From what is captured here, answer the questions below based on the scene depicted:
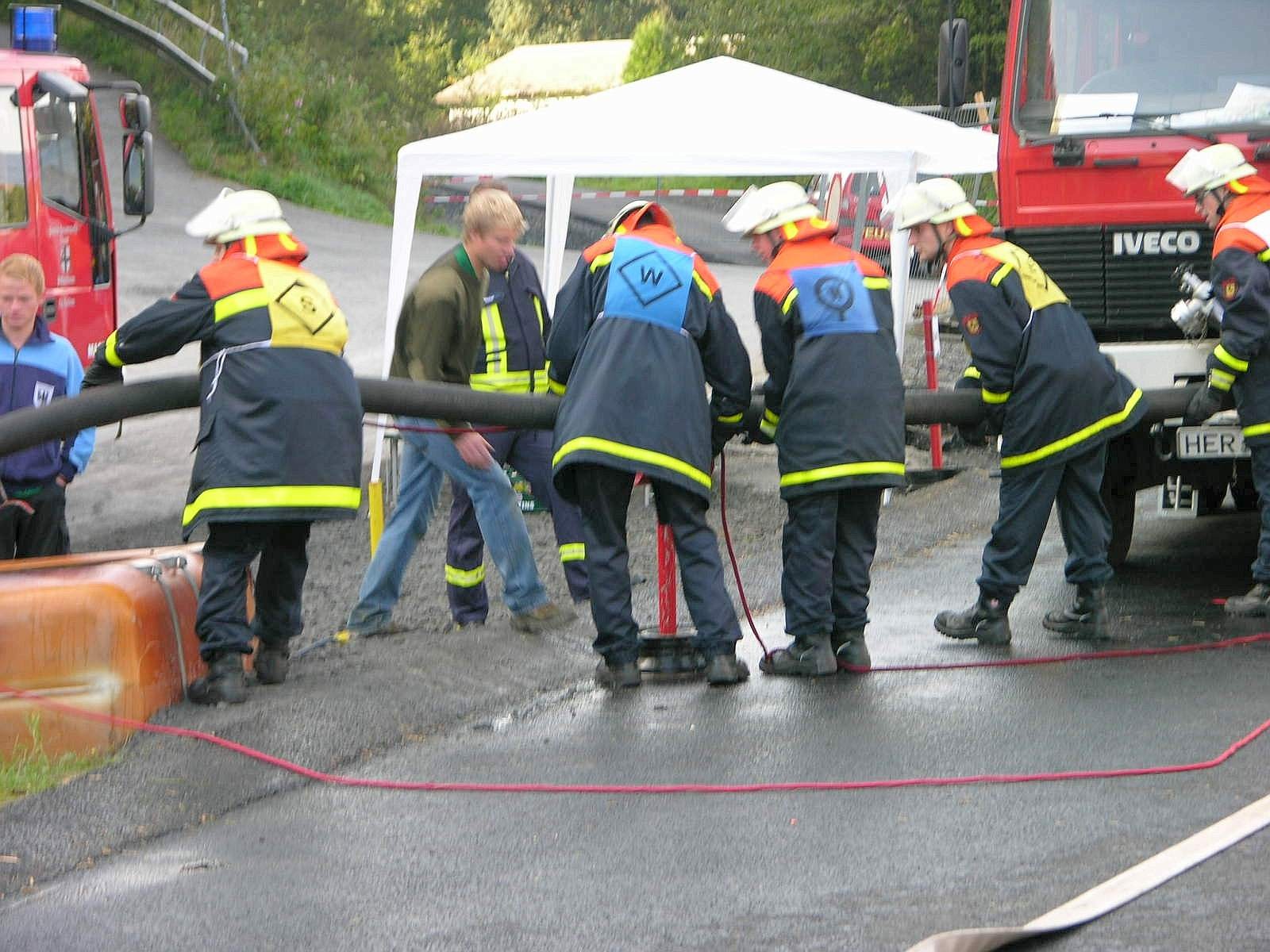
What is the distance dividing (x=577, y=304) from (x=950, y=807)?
7.37ft

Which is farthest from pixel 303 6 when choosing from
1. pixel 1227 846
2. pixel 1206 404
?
pixel 1227 846

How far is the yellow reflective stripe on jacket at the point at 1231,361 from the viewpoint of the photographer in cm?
674

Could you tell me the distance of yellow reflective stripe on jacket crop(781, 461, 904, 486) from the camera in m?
6.14

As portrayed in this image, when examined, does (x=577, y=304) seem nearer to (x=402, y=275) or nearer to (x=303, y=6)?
(x=402, y=275)

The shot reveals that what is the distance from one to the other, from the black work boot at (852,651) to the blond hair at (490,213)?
2.05 metres

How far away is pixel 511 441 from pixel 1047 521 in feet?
7.26

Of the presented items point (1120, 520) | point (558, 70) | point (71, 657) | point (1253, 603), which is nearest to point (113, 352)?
point (71, 657)

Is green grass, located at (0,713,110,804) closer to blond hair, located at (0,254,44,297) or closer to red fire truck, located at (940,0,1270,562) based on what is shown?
blond hair, located at (0,254,44,297)

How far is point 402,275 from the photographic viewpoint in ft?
33.7

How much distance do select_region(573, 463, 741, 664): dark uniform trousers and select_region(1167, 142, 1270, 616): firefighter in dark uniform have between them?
7.08 feet

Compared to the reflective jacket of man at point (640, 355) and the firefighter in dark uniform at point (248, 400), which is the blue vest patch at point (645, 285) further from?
the firefighter in dark uniform at point (248, 400)

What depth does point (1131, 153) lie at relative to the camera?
756cm

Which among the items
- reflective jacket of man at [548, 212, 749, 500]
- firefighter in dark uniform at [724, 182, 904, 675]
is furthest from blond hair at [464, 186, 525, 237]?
firefighter in dark uniform at [724, 182, 904, 675]

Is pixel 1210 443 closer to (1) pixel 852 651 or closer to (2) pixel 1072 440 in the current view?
(2) pixel 1072 440
